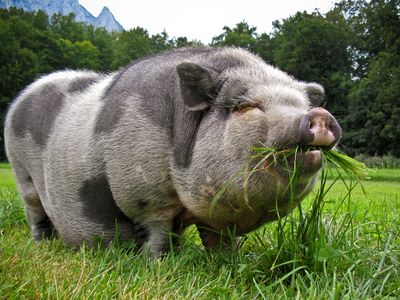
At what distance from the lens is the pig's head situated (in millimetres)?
2910

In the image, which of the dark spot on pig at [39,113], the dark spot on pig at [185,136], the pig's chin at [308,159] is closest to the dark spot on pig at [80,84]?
the dark spot on pig at [39,113]

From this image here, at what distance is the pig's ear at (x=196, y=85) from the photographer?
136 inches

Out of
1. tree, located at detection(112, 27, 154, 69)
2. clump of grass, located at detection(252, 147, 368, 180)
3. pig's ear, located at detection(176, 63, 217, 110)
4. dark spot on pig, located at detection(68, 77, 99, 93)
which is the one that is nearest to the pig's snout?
clump of grass, located at detection(252, 147, 368, 180)

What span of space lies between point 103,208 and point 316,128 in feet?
6.18

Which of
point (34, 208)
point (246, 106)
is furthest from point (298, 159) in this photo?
point (34, 208)

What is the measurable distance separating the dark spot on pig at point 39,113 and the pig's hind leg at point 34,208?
0.45 metres

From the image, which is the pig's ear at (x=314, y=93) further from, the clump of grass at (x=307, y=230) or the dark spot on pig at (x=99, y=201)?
the dark spot on pig at (x=99, y=201)

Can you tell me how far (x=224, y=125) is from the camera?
336 centimetres

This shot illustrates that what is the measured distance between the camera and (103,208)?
392 cm

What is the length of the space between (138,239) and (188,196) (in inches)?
25.6

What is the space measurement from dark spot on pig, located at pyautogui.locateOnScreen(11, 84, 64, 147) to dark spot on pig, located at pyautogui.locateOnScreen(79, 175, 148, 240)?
93 cm

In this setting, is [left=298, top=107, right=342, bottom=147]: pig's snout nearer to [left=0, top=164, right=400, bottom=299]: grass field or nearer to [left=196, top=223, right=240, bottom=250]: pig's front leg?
[left=0, top=164, right=400, bottom=299]: grass field

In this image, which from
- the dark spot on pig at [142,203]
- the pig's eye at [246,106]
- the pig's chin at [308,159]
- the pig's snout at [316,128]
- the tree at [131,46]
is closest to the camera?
the pig's snout at [316,128]

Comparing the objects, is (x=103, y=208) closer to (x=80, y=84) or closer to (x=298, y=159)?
(x=80, y=84)
